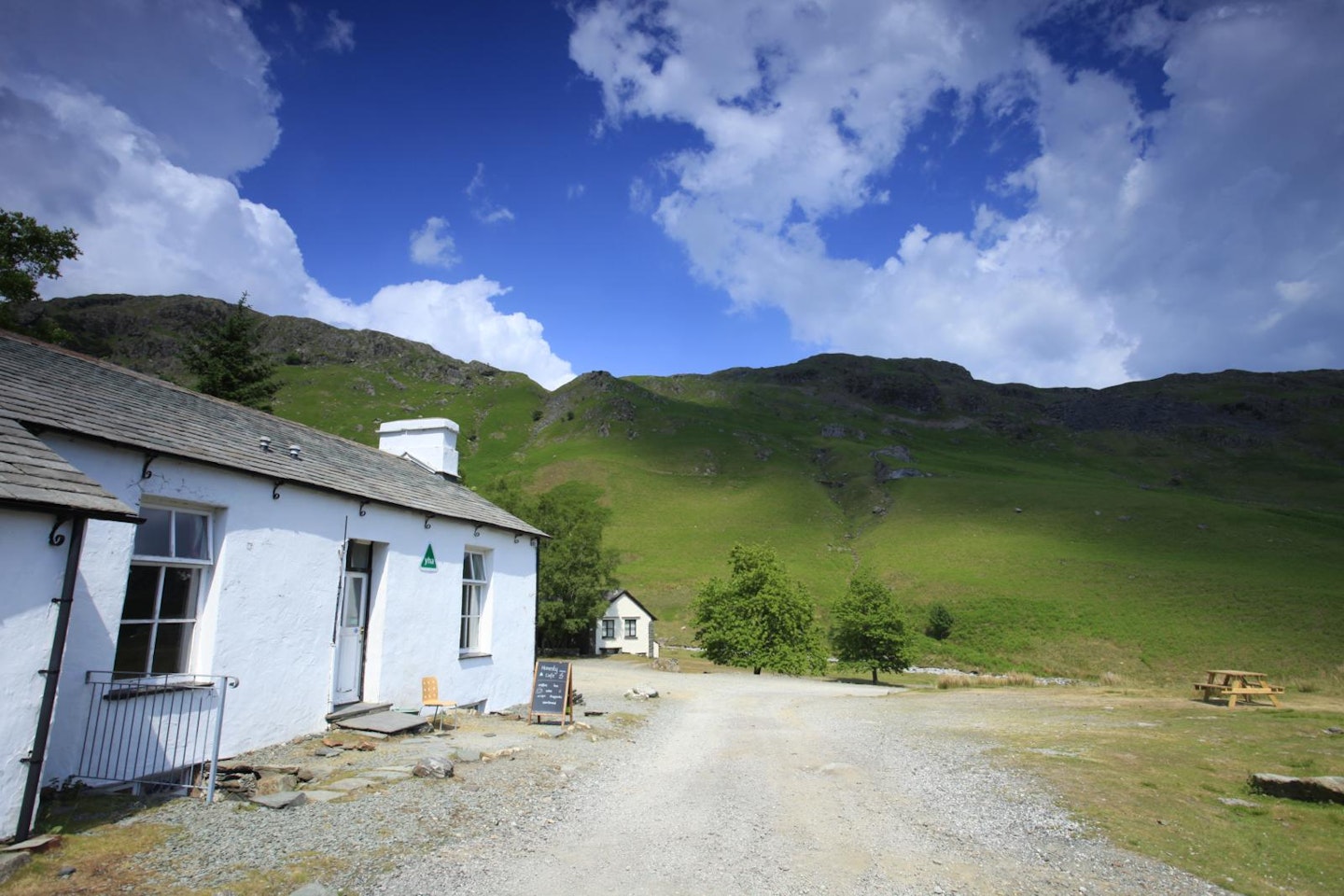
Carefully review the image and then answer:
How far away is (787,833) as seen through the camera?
7824 mm

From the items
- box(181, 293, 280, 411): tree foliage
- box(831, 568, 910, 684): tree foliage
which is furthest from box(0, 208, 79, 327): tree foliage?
box(831, 568, 910, 684): tree foliage

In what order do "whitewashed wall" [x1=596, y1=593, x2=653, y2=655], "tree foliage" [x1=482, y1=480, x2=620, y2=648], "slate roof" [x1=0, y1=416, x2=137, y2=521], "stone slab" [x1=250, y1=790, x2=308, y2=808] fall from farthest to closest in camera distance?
"whitewashed wall" [x1=596, y1=593, x2=653, y2=655] < "tree foliage" [x1=482, y1=480, x2=620, y2=648] < "stone slab" [x1=250, y1=790, x2=308, y2=808] < "slate roof" [x1=0, y1=416, x2=137, y2=521]

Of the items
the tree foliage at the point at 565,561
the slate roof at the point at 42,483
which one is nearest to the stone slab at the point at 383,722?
the slate roof at the point at 42,483

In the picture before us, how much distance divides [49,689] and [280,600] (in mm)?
4840

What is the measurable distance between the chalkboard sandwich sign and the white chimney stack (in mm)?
8112

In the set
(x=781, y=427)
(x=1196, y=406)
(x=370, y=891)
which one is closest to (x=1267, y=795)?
(x=370, y=891)

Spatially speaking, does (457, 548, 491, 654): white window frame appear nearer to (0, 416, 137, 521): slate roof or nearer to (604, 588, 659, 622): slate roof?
(0, 416, 137, 521): slate roof

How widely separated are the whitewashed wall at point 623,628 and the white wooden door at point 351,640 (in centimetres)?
4286

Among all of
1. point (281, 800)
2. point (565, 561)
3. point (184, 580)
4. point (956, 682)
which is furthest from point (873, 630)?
point (281, 800)

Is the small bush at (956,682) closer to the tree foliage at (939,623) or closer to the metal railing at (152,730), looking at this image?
the tree foliage at (939,623)

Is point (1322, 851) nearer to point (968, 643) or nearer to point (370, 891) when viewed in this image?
point (370, 891)

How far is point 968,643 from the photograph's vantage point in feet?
168

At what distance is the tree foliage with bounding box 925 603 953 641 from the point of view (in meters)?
53.2

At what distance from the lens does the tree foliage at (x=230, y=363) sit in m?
37.2
